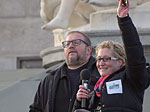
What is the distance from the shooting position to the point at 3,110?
7.12 m

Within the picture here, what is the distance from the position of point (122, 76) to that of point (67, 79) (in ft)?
2.53

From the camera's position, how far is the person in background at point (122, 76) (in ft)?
15.0

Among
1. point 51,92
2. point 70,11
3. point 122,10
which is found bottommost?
point 51,92

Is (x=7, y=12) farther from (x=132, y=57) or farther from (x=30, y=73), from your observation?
(x=132, y=57)

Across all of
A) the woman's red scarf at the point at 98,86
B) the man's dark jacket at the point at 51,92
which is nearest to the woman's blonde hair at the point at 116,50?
the woman's red scarf at the point at 98,86

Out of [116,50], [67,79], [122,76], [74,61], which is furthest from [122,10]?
[67,79]

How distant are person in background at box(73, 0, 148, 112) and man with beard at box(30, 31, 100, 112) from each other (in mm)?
533

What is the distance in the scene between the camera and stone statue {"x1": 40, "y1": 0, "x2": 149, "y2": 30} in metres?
8.00

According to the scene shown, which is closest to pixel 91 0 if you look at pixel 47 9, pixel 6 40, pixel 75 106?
pixel 47 9

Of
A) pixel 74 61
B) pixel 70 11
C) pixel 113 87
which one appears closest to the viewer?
pixel 113 87

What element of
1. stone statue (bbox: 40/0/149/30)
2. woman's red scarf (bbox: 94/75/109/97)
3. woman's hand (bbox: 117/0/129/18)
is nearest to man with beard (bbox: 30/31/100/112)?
woman's red scarf (bbox: 94/75/109/97)

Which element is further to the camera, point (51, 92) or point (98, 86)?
point (51, 92)

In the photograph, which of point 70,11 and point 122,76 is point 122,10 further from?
point 70,11

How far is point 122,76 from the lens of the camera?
4672mm
